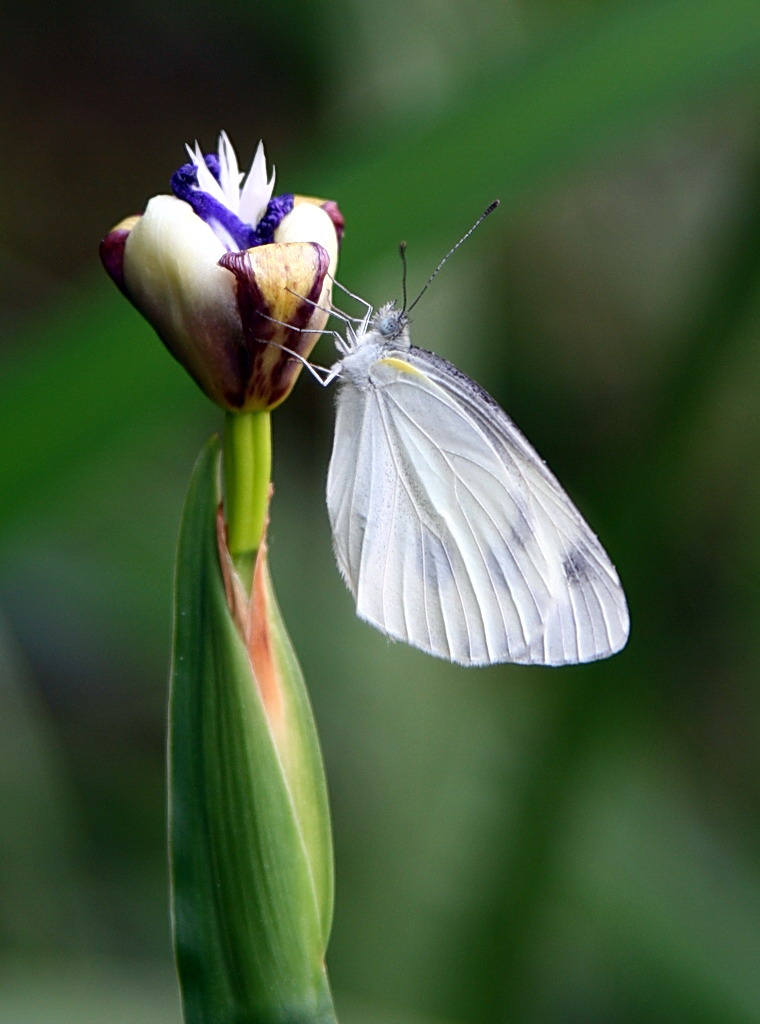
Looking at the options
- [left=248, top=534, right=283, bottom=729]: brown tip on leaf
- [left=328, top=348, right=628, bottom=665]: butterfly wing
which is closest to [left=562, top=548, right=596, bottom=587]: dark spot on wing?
[left=328, top=348, right=628, bottom=665]: butterfly wing

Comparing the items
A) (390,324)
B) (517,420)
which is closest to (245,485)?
(390,324)

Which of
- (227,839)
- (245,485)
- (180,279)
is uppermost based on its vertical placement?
(180,279)

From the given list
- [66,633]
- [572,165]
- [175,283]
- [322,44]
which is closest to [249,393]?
[175,283]

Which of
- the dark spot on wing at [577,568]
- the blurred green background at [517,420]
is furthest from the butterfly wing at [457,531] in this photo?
the blurred green background at [517,420]

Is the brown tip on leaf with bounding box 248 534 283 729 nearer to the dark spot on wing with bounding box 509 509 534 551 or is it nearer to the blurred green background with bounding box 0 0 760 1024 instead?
the blurred green background with bounding box 0 0 760 1024

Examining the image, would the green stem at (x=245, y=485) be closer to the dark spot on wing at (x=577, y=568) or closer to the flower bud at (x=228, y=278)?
the flower bud at (x=228, y=278)

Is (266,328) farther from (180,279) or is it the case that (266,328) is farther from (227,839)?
(227,839)

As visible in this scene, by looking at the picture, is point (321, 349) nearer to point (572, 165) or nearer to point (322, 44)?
point (322, 44)
